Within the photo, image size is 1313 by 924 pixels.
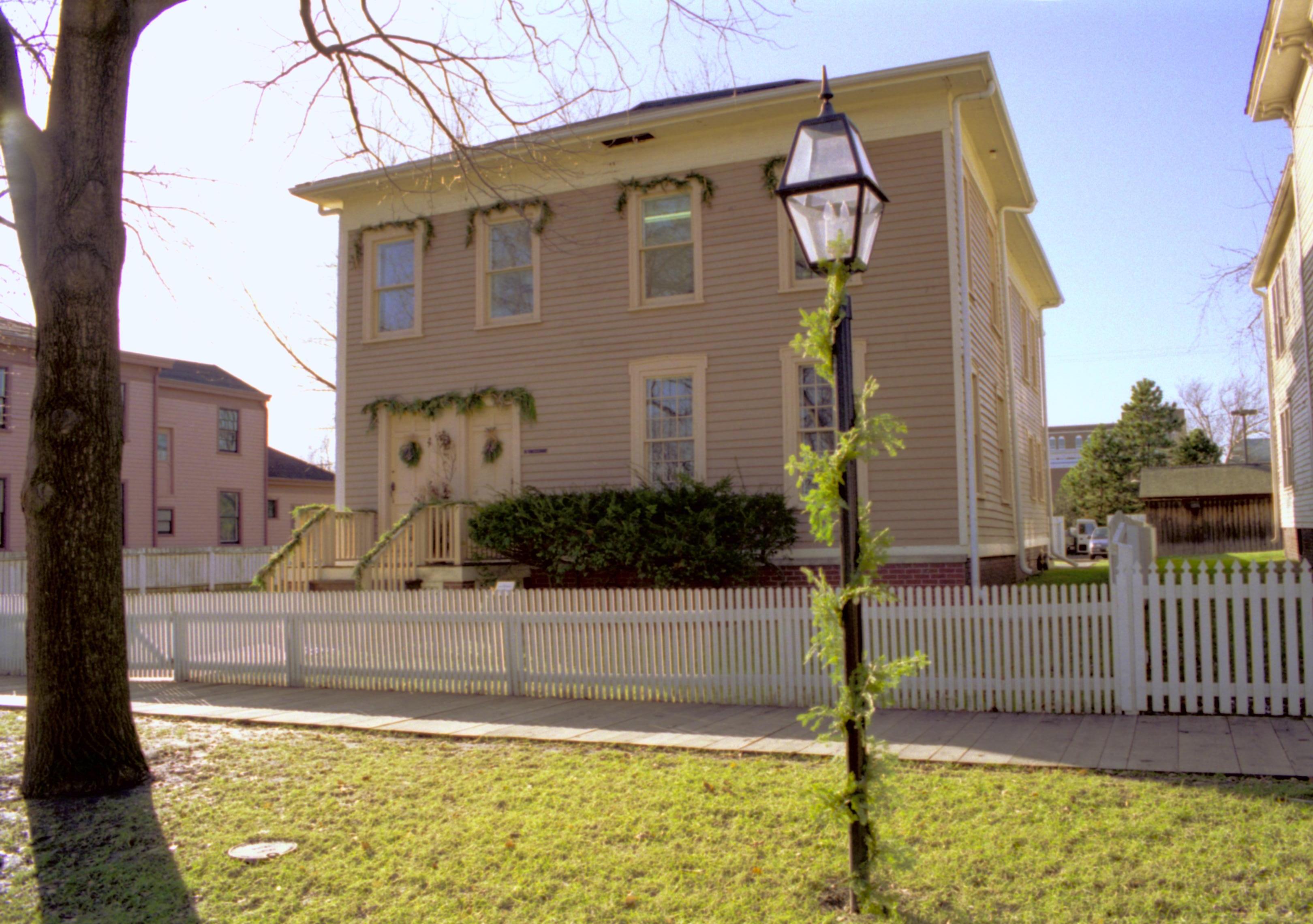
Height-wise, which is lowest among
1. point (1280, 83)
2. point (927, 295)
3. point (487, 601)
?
point (487, 601)

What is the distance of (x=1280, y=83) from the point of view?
49.3ft

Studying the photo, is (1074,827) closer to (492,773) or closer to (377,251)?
(492,773)

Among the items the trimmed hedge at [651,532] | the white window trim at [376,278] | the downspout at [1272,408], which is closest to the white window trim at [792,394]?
the trimmed hedge at [651,532]

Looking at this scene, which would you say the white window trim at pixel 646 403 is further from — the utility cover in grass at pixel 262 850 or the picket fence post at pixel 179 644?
the utility cover in grass at pixel 262 850

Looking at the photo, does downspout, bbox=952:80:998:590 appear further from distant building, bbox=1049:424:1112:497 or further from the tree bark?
distant building, bbox=1049:424:1112:497

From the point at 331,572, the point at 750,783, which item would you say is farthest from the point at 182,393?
the point at 750,783

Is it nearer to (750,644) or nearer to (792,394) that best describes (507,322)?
(792,394)

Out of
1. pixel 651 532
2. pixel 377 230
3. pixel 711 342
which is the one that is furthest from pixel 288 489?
pixel 651 532

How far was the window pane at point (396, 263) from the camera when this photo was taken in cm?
1680

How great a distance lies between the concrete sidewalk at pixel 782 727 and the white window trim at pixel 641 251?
6.91 meters

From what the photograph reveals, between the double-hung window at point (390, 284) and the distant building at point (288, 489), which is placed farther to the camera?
the distant building at point (288, 489)

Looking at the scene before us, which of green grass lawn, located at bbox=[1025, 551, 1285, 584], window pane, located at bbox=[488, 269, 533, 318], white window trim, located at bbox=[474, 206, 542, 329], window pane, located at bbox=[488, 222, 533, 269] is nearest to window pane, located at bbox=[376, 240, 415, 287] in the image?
white window trim, located at bbox=[474, 206, 542, 329]

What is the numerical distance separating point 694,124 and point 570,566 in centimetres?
637

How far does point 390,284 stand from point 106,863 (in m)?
12.9
